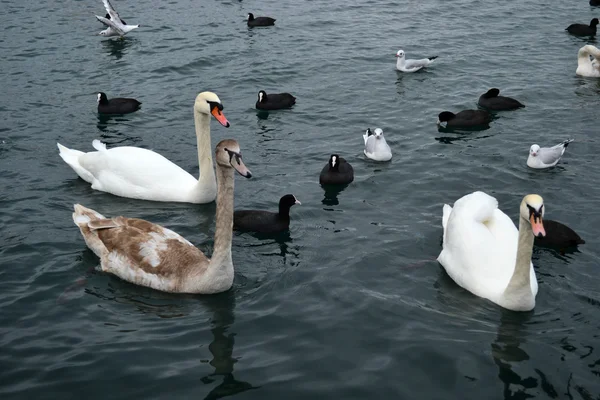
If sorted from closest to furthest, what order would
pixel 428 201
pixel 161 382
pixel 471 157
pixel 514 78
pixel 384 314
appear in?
pixel 161 382 → pixel 384 314 → pixel 428 201 → pixel 471 157 → pixel 514 78

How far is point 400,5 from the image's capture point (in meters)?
25.6

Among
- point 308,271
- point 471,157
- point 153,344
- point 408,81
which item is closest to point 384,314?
point 308,271

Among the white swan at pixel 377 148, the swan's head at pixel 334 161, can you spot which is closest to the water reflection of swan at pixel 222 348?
the swan's head at pixel 334 161

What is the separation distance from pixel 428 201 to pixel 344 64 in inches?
313

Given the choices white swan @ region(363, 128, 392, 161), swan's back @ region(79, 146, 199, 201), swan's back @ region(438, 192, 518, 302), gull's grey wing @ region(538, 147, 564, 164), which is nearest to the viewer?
swan's back @ region(438, 192, 518, 302)

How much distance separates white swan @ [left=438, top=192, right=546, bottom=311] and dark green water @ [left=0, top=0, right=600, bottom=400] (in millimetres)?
252

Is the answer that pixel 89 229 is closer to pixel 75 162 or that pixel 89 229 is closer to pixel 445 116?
pixel 75 162

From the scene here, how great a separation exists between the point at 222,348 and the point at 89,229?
10.2ft

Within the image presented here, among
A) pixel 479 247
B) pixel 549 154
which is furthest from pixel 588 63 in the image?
pixel 479 247

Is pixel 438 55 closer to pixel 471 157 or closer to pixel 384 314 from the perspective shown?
pixel 471 157

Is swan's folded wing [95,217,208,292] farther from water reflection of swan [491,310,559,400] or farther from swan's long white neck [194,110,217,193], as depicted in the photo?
water reflection of swan [491,310,559,400]

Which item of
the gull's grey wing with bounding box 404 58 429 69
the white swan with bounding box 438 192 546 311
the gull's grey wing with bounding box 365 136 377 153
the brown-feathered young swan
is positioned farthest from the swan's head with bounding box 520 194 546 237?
the gull's grey wing with bounding box 404 58 429 69

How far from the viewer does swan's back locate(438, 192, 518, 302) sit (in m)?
9.59

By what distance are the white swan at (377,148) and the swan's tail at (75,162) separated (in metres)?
4.80
